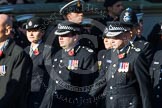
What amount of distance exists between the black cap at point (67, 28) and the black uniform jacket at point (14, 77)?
1.46m

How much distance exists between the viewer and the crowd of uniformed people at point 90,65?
8.80 m

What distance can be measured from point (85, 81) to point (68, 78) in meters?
0.22

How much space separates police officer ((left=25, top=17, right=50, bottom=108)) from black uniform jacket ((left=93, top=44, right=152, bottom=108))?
895mm

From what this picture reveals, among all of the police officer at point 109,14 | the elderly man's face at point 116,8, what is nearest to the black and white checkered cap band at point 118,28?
the police officer at point 109,14

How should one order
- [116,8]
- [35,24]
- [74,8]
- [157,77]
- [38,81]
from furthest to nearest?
[116,8] < [74,8] < [35,24] < [157,77] < [38,81]

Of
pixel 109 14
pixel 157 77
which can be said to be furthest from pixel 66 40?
pixel 109 14

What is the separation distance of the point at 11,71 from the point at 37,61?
5.94ft

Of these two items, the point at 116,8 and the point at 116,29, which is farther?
the point at 116,8

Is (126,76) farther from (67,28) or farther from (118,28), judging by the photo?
(67,28)

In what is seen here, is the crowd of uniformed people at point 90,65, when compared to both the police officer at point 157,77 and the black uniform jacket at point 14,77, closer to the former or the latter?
the police officer at point 157,77

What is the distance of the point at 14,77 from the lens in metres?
7.66

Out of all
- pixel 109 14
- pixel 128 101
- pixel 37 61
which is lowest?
pixel 128 101

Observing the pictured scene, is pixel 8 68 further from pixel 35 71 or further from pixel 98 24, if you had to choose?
pixel 98 24

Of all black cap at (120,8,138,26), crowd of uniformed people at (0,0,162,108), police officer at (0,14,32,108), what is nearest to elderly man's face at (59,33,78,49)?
crowd of uniformed people at (0,0,162,108)
